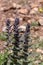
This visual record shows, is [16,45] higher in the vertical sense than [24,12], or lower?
lower

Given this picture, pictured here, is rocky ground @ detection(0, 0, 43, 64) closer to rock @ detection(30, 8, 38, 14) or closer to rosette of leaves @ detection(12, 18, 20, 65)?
rock @ detection(30, 8, 38, 14)

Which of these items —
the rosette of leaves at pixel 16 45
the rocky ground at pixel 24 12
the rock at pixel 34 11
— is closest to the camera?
the rosette of leaves at pixel 16 45

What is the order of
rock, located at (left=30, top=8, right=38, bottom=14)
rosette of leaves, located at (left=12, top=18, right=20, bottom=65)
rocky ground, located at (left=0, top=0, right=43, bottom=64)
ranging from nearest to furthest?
rosette of leaves, located at (left=12, top=18, right=20, bottom=65), rocky ground, located at (left=0, top=0, right=43, bottom=64), rock, located at (left=30, top=8, right=38, bottom=14)

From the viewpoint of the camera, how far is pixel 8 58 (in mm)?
4875

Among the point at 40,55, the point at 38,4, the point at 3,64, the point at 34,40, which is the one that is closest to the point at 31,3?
the point at 38,4

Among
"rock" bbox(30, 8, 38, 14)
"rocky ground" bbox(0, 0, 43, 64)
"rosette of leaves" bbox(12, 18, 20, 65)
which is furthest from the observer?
"rock" bbox(30, 8, 38, 14)

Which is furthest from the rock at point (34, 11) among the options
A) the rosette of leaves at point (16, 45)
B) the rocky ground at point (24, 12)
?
the rosette of leaves at point (16, 45)

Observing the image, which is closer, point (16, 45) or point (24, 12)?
point (16, 45)

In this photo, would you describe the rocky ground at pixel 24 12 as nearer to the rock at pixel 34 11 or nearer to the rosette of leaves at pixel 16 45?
the rock at pixel 34 11

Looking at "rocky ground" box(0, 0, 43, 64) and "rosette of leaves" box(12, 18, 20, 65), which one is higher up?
"rocky ground" box(0, 0, 43, 64)

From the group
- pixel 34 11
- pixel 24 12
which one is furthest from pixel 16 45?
pixel 34 11

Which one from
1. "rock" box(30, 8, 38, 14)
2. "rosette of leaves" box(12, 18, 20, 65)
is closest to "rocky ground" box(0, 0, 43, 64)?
"rock" box(30, 8, 38, 14)

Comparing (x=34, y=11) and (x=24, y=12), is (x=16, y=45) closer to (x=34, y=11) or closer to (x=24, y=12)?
(x=24, y=12)

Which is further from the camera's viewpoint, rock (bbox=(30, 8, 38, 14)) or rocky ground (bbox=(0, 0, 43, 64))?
rock (bbox=(30, 8, 38, 14))
